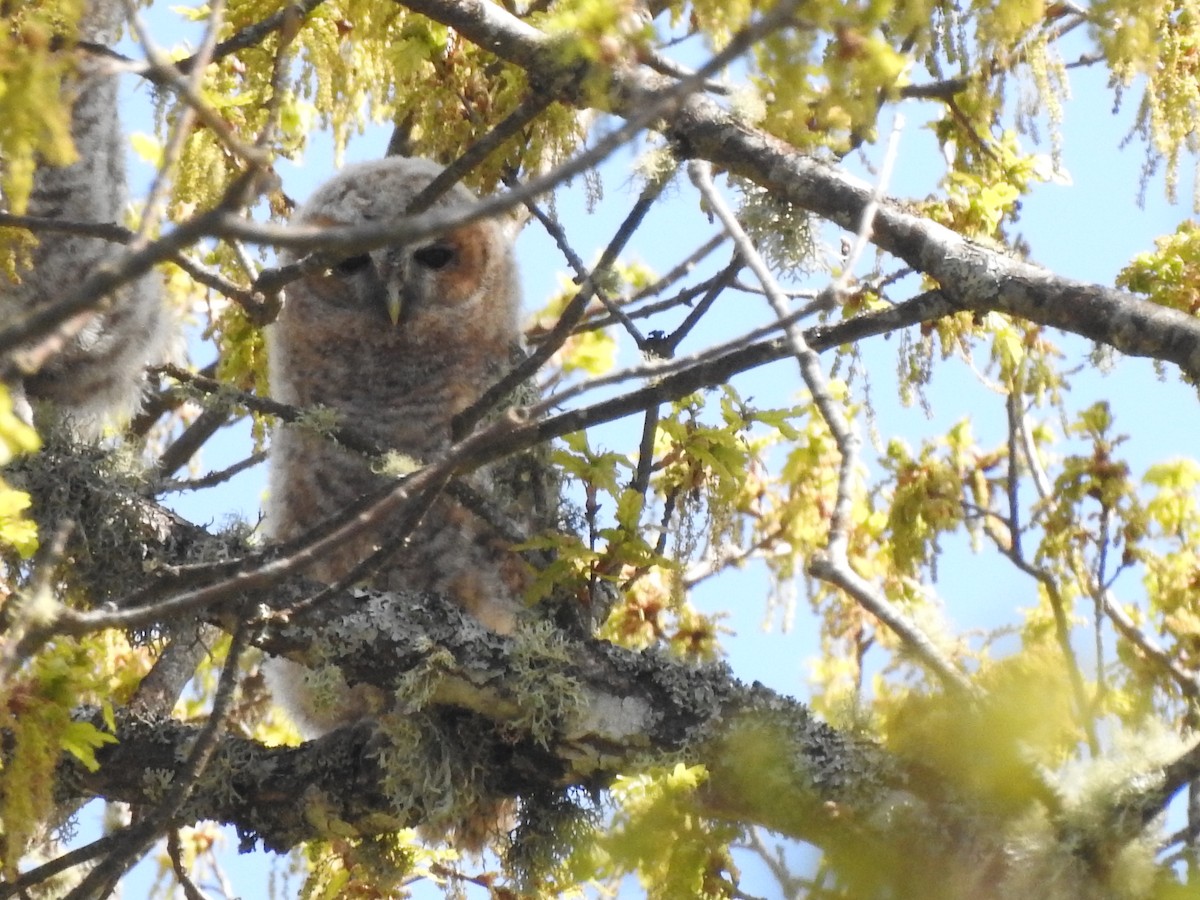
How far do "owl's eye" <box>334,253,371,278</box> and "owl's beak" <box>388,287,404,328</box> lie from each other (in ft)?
0.51

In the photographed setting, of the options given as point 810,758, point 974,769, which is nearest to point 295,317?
point 810,758

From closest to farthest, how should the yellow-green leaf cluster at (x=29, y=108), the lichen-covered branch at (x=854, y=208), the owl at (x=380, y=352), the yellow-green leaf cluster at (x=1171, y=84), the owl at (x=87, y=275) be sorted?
the yellow-green leaf cluster at (x=29, y=108), the lichen-covered branch at (x=854, y=208), the yellow-green leaf cluster at (x=1171, y=84), the owl at (x=87, y=275), the owl at (x=380, y=352)

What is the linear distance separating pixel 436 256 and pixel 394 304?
27 centimetres

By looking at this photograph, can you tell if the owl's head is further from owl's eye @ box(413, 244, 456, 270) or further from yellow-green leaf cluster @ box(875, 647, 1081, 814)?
yellow-green leaf cluster @ box(875, 647, 1081, 814)

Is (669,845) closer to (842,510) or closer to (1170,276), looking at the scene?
(842,510)

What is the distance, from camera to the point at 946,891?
1.98m

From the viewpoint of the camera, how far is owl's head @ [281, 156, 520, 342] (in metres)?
4.57

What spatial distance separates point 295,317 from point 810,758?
261 centimetres

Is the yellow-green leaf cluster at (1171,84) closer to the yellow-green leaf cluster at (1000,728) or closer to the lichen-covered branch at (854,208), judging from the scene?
the lichen-covered branch at (854,208)

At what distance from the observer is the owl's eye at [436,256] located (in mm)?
4625

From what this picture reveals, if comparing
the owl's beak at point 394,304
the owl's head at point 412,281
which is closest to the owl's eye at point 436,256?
the owl's head at point 412,281

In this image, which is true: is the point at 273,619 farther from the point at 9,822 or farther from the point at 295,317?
the point at 295,317

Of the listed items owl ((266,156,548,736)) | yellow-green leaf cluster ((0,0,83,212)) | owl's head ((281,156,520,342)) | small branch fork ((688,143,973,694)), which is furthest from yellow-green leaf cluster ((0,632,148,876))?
owl's head ((281,156,520,342))

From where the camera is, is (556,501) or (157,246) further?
(556,501)
